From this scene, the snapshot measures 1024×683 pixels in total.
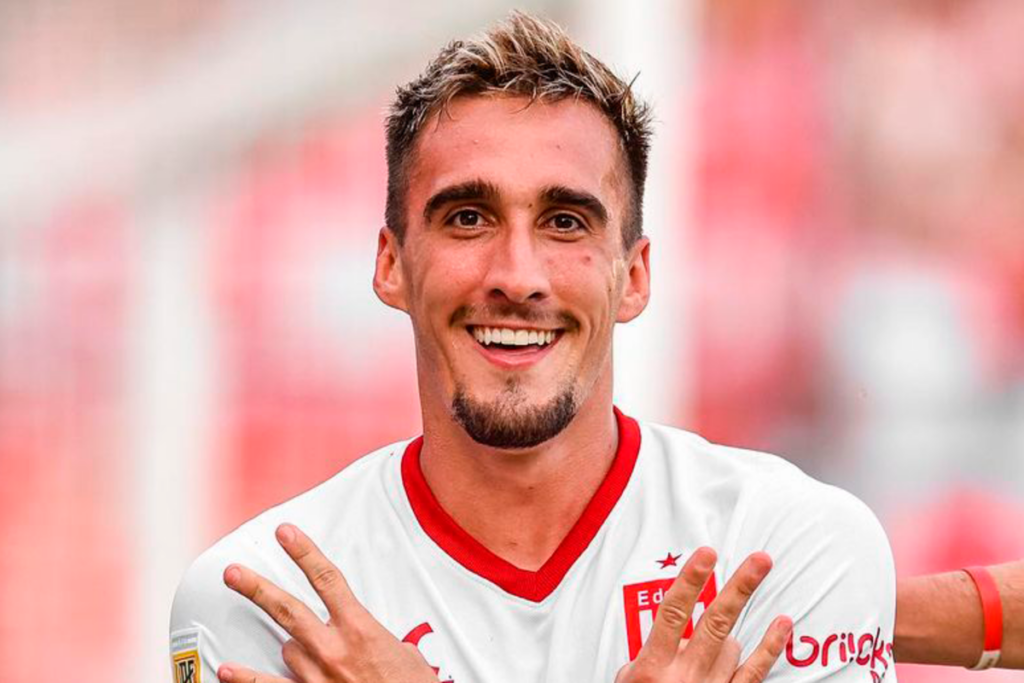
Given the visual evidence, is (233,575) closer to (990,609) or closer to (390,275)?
(390,275)

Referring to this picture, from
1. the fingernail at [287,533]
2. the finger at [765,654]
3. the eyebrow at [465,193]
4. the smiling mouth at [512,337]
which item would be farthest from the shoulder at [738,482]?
the fingernail at [287,533]

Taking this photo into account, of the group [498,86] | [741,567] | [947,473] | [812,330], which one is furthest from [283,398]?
[741,567]

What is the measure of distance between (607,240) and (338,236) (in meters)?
2.85

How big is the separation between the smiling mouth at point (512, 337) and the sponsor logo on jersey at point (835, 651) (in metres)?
0.66

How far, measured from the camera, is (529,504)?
2.95m

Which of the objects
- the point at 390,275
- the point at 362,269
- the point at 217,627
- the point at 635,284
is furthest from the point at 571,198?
the point at 362,269

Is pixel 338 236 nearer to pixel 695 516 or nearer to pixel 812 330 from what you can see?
pixel 812 330

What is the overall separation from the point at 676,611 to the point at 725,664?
12 centimetres

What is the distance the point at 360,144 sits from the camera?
5699 millimetres

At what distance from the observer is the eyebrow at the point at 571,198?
2.80m

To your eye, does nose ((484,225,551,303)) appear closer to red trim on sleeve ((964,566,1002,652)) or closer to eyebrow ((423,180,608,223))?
eyebrow ((423,180,608,223))

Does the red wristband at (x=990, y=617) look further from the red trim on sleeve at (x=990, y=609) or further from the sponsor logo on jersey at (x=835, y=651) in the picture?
the sponsor logo on jersey at (x=835, y=651)

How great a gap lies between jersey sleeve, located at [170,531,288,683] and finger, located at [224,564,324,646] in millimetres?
97

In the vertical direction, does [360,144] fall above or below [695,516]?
above
